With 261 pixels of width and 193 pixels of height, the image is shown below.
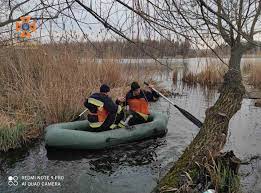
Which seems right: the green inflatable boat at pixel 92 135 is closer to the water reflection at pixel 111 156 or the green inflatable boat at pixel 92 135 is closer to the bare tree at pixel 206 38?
the water reflection at pixel 111 156

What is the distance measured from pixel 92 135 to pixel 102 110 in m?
0.64

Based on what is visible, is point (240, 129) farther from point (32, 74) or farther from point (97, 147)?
point (32, 74)

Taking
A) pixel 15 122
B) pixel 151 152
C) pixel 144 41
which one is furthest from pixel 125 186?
pixel 144 41

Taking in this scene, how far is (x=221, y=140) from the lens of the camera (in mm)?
4090

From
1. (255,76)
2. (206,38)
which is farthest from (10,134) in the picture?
(255,76)

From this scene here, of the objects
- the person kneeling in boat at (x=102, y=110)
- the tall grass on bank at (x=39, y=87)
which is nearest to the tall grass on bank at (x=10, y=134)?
the tall grass on bank at (x=39, y=87)

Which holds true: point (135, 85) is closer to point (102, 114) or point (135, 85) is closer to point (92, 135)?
point (102, 114)

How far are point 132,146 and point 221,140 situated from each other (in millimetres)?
2486

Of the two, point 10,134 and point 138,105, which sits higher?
point 138,105

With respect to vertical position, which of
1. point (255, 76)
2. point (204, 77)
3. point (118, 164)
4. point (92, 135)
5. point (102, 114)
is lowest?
point (118, 164)

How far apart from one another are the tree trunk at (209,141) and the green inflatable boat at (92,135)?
213 centimetres

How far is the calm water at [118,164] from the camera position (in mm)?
4496

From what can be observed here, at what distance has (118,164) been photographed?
5.33 m

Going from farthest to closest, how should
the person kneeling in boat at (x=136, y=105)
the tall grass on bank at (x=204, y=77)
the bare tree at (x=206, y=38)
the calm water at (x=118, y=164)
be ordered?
the tall grass on bank at (x=204, y=77) < the person kneeling in boat at (x=136, y=105) < the calm water at (x=118, y=164) < the bare tree at (x=206, y=38)
